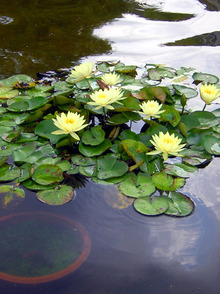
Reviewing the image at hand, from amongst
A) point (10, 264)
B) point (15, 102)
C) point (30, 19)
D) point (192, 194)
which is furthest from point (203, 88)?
point (30, 19)

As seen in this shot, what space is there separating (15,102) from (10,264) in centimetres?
113

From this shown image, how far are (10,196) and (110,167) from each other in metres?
0.51

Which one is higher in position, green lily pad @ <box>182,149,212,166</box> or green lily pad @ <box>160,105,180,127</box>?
green lily pad @ <box>160,105,180,127</box>

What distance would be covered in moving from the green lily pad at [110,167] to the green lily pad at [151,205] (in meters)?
0.19

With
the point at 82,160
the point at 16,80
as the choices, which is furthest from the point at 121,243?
the point at 16,80

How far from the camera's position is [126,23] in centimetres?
347

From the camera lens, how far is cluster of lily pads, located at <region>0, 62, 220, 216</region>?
1600mm

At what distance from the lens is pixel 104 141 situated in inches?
72.7

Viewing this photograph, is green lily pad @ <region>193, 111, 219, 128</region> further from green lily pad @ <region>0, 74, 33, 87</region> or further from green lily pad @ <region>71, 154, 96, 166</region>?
green lily pad @ <region>0, 74, 33, 87</region>

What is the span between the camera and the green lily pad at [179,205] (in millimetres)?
1493

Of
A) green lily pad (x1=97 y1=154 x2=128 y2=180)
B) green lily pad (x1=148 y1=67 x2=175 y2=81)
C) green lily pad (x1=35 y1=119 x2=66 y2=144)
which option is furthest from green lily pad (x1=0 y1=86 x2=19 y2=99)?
green lily pad (x1=148 y1=67 x2=175 y2=81)

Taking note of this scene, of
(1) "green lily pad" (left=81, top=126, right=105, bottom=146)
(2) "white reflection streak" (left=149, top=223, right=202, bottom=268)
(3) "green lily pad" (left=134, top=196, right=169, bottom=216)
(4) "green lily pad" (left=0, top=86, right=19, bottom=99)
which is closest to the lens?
(2) "white reflection streak" (left=149, top=223, right=202, bottom=268)

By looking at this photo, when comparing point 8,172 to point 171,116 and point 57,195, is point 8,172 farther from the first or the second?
point 171,116

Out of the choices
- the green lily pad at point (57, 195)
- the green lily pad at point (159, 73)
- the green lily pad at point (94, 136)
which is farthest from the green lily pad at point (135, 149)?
the green lily pad at point (159, 73)
